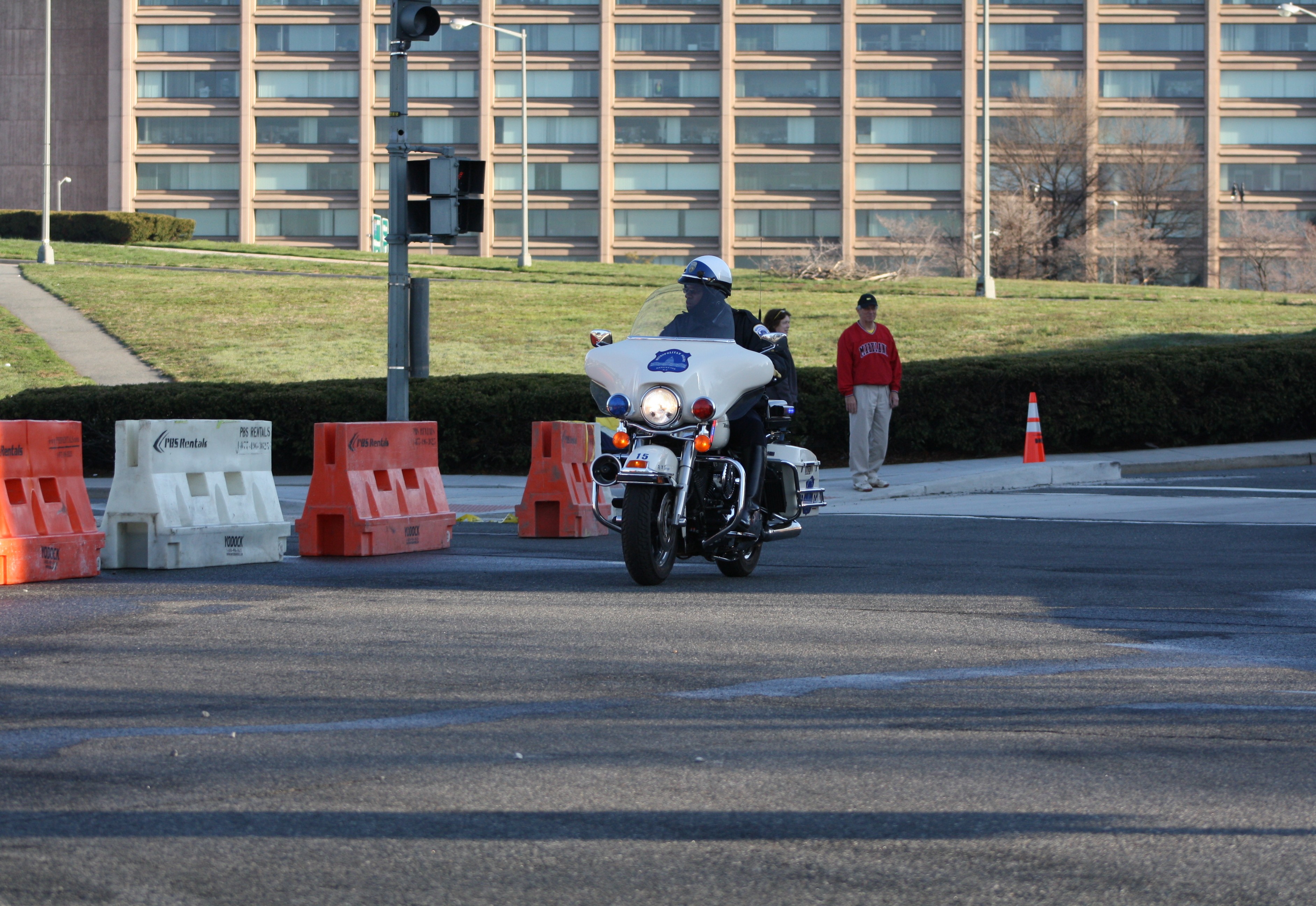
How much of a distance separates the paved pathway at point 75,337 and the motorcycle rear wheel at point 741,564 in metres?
17.5

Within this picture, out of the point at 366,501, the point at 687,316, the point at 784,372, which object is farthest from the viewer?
the point at 784,372

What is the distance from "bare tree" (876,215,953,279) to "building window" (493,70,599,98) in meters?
16.7

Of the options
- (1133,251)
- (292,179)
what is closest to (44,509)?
(1133,251)

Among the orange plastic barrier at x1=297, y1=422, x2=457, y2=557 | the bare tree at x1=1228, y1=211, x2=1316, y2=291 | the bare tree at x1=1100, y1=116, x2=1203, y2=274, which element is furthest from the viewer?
the bare tree at x1=1228, y1=211, x2=1316, y2=291

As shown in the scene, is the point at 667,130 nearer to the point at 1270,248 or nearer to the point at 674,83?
the point at 674,83

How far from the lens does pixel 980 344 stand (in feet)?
105

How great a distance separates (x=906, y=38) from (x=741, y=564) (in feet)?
258

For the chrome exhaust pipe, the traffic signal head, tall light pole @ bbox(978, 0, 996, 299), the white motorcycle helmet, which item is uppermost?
tall light pole @ bbox(978, 0, 996, 299)

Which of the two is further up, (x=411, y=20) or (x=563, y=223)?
→ (x=563, y=223)

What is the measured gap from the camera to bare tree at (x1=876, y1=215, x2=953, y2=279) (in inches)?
3081

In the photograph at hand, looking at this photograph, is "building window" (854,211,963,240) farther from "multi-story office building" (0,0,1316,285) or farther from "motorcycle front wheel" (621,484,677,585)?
"motorcycle front wheel" (621,484,677,585)

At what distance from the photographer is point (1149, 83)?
277 ft

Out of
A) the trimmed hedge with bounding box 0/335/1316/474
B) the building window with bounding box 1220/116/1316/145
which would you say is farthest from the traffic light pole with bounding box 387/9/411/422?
the building window with bounding box 1220/116/1316/145

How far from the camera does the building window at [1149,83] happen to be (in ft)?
276
